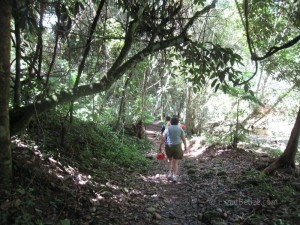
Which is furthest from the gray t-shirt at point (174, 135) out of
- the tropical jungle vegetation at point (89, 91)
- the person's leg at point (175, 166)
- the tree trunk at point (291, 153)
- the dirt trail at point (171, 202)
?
the tree trunk at point (291, 153)

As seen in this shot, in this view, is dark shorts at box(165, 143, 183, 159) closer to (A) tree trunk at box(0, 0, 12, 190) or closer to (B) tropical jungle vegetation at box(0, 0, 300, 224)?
(B) tropical jungle vegetation at box(0, 0, 300, 224)

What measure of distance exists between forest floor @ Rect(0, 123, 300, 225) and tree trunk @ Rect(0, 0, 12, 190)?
0.33m

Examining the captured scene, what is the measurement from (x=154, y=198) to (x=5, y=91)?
3473 mm

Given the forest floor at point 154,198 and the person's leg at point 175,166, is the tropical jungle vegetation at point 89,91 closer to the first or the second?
the forest floor at point 154,198

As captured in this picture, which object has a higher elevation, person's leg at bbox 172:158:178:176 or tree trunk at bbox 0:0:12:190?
tree trunk at bbox 0:0:12:190

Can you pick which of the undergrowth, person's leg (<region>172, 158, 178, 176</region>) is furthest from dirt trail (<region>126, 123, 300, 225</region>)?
the undergrowth

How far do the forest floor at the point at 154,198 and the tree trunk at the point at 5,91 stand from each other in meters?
0.33

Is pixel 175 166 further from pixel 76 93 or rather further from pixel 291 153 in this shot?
pixel 76 93

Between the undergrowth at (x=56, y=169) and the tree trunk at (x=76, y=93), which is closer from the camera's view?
the undergrowth at (x=56, y=169)

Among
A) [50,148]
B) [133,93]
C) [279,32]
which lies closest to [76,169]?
[50,148]

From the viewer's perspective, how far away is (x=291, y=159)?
8.02m

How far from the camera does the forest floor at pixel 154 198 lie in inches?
180

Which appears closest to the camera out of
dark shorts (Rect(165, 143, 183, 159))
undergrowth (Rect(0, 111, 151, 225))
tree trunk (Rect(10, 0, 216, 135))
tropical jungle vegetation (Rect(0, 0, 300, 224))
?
undergrowth (Rect(0, 111, 151, 225))

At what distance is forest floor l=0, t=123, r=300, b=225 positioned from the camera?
457cm
